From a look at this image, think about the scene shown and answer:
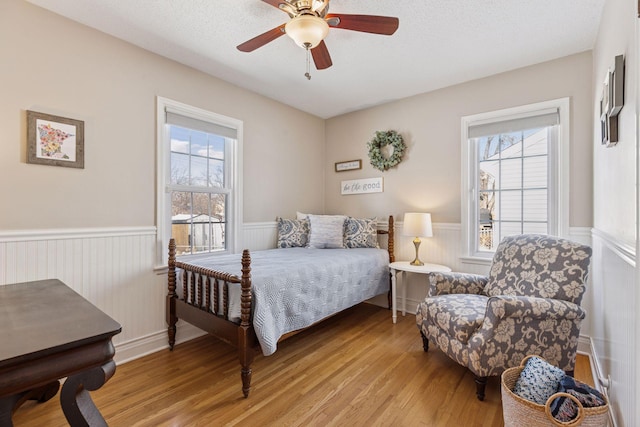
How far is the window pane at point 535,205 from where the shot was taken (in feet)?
9.25

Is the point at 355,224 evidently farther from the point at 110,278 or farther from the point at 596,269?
the point at 110,278

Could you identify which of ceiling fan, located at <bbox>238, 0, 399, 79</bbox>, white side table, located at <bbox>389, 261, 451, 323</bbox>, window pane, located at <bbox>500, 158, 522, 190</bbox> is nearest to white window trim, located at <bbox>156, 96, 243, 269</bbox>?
ceiling fan, located at <bbox>238, 0, 399, 79</bbox>

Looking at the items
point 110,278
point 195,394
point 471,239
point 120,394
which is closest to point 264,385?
point 195,394

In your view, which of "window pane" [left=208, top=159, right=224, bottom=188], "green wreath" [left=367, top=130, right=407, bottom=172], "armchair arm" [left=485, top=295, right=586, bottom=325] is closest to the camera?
"armchair arm" [left=485, top=295, right=586, bottom=325]

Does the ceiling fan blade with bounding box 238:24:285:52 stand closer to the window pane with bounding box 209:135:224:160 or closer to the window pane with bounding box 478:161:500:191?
the window pane with bounding box 209:135:224:160

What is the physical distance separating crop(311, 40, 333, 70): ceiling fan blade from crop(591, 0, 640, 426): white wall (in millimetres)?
1465

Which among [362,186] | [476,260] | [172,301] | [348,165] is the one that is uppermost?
[348,165]

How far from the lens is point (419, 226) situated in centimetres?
313

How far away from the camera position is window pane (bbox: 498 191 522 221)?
2963 millimetres

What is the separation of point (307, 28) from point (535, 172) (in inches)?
100

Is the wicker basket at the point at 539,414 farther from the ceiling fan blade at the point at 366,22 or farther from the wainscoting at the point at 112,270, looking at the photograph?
the ceiling fan blade at the point at 366,22

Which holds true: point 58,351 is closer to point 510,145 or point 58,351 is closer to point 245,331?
point 245,331

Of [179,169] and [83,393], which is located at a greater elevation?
[179,169]

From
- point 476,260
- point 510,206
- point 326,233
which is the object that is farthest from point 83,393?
point 510,206
